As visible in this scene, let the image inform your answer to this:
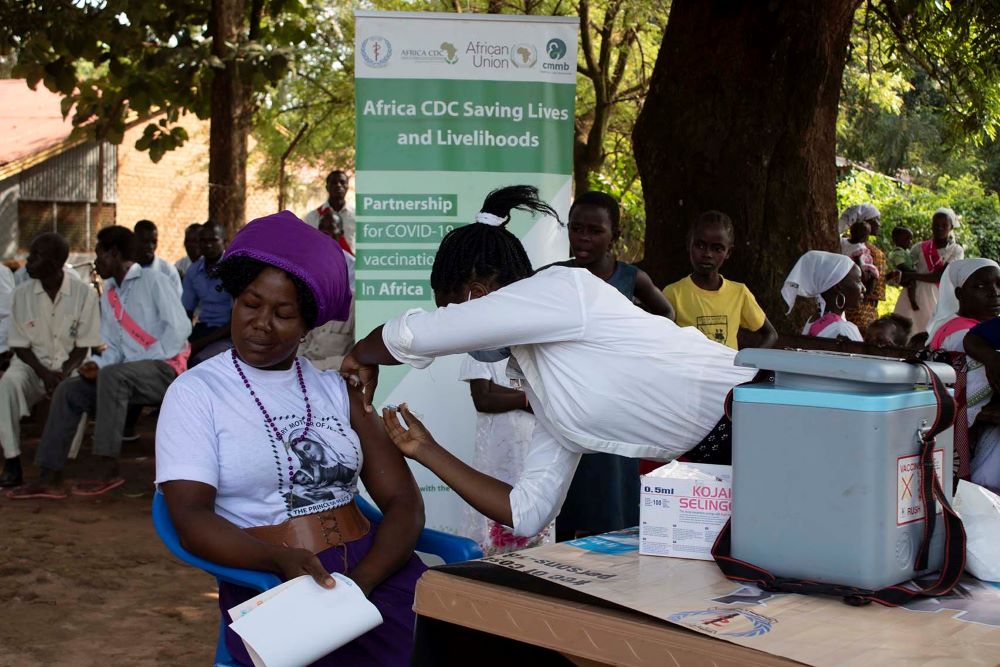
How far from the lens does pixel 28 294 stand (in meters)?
7.38

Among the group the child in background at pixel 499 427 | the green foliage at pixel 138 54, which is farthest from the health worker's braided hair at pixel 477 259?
the green foliage at pixel 138 54

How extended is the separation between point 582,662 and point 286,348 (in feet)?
4.18

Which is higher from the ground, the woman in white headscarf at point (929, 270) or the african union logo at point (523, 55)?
the african union logo at point (523, 55)

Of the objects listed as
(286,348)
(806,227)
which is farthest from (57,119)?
(286,348)

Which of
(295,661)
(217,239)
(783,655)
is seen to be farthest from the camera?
(217,239)

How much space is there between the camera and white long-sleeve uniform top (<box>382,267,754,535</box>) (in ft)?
7.62

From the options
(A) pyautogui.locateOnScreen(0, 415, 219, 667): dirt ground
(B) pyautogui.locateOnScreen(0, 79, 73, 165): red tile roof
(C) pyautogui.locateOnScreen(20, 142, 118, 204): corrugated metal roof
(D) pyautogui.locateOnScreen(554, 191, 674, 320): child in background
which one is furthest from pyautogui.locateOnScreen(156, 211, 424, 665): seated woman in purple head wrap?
(C) pyautogui.locateOnScreen(20, 142, 118, 204): corrugated metal roof

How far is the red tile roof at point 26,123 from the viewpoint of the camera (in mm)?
26312

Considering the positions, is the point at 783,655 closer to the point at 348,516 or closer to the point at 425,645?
the point at 425,645

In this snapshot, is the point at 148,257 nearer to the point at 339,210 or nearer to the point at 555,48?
the point at 339,210

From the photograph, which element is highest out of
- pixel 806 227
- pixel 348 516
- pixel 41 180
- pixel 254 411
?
pixel 41 180

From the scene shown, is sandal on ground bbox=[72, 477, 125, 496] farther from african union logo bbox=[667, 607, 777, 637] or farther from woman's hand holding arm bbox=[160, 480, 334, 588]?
african union logo bbox=[667, 607, 777, 637]

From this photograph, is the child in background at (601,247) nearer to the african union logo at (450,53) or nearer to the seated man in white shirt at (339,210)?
the african union logo at (450,53)

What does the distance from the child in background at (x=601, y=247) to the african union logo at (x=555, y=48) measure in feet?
2.50
